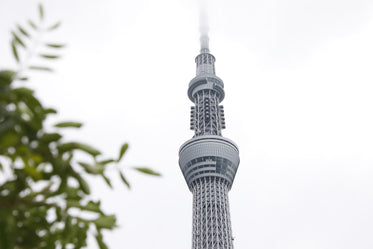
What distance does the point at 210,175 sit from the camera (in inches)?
5591

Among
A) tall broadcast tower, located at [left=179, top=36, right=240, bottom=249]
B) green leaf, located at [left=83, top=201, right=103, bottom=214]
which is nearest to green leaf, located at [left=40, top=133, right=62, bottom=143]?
green leaf, located at [left=83, top=201, right=103, bottom=214]

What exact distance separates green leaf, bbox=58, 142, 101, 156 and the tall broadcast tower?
13320cm

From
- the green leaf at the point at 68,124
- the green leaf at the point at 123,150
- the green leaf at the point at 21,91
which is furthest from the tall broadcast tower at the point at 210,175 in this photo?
the green leaf at the point at 21,91

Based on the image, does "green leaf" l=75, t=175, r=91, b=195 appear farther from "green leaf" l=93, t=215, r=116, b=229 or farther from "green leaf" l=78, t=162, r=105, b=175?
"green leaf" l=93, t=215, r=116, b=229

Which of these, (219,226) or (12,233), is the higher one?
(219,226)

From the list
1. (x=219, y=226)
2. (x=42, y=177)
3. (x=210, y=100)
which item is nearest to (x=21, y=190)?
(x=42, y=177)

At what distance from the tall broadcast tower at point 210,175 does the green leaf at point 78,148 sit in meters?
133

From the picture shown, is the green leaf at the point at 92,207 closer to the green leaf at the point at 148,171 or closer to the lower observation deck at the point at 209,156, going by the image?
the green leaf at the point at 148,171

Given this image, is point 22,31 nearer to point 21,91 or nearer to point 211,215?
point 21,91

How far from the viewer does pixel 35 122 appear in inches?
96.0

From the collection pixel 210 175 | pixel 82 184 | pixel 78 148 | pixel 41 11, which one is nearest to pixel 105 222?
pixel 82 184

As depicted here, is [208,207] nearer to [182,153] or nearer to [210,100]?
[182,153]

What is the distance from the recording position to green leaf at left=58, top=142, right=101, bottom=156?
8.61ft

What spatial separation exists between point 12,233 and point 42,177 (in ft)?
1.38
